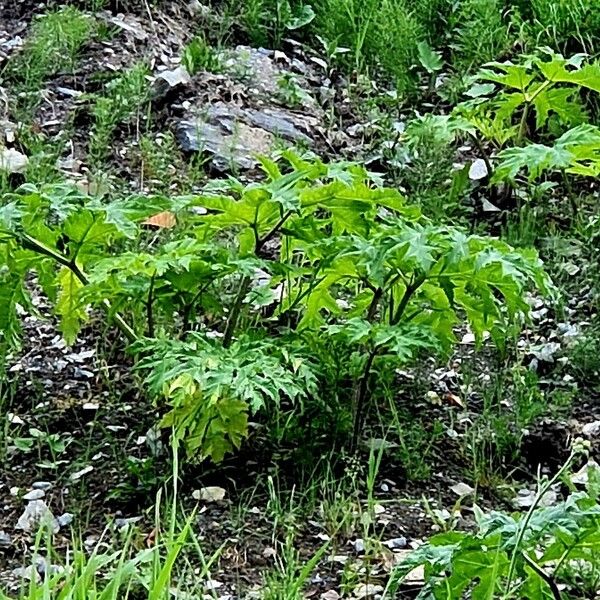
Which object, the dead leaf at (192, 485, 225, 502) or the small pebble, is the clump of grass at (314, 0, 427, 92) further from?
the small pebble

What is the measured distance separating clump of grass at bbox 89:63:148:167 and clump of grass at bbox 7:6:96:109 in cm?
30

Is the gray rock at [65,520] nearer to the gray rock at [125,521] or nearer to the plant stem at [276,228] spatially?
the gray rock at [125,521]

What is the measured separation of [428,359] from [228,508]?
0.98m

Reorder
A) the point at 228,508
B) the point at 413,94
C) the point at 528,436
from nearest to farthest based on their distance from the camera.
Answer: the point at 228,508, the point at 528,436, the point at 413,94

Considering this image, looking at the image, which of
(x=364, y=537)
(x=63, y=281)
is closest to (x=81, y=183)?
(x=63, y=281)

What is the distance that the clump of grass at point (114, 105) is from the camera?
4840mm

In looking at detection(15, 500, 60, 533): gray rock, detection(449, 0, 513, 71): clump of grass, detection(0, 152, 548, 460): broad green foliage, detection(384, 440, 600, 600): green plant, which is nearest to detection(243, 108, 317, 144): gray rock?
detection(449, 0, 513, 71): clump of grass

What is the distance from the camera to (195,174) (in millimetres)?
4738

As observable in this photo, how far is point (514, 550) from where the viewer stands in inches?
83.3

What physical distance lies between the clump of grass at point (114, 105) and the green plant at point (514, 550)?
2.92 meters

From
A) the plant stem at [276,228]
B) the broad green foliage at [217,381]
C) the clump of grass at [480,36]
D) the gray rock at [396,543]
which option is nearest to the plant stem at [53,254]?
the broad green foliage at [217,381]

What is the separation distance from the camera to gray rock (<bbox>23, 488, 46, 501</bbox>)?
10.4ft

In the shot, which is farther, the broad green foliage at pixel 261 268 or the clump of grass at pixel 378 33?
the clump of grass at pixel 378 33

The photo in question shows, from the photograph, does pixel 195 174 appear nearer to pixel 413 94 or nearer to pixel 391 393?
pixel 413 94
